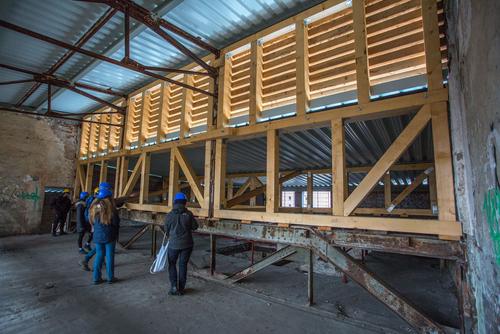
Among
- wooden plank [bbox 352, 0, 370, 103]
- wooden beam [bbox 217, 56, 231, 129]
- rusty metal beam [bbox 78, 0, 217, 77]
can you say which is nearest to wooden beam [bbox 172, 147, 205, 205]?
wooden beam [bbox 217, 56, 231, 129]

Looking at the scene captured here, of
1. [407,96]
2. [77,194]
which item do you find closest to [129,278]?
[407,96]

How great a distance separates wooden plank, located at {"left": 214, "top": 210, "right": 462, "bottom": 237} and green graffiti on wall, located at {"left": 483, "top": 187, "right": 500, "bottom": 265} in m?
1.54

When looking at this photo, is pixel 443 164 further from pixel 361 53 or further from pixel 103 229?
pixel 103 229

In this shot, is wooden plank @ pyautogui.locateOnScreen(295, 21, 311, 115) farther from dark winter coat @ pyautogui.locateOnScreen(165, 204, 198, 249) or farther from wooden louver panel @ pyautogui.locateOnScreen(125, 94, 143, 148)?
wooden louver panel @ pyautogui.locateOnScreen(125, 94, 143, 148)

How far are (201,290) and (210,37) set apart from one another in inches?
199

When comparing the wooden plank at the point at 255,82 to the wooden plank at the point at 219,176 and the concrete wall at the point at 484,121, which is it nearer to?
the wooden plank at the point at 219,176

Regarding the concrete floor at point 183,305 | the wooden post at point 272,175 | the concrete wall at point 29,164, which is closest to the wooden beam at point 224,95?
the wooden post at point 272,175

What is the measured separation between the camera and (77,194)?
10664 millimetres

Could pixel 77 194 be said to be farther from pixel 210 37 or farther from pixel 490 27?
pixel 490 27

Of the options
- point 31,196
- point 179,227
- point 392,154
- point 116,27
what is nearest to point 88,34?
point 116,27

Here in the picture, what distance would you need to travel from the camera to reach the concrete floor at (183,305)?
334 cm

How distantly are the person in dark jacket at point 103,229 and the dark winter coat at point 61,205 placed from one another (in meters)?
6.45

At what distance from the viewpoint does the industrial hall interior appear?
280cm

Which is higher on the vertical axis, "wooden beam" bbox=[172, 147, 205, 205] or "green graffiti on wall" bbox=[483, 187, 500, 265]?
"wooden beam" bbox=[172, 147, 205, 205]
